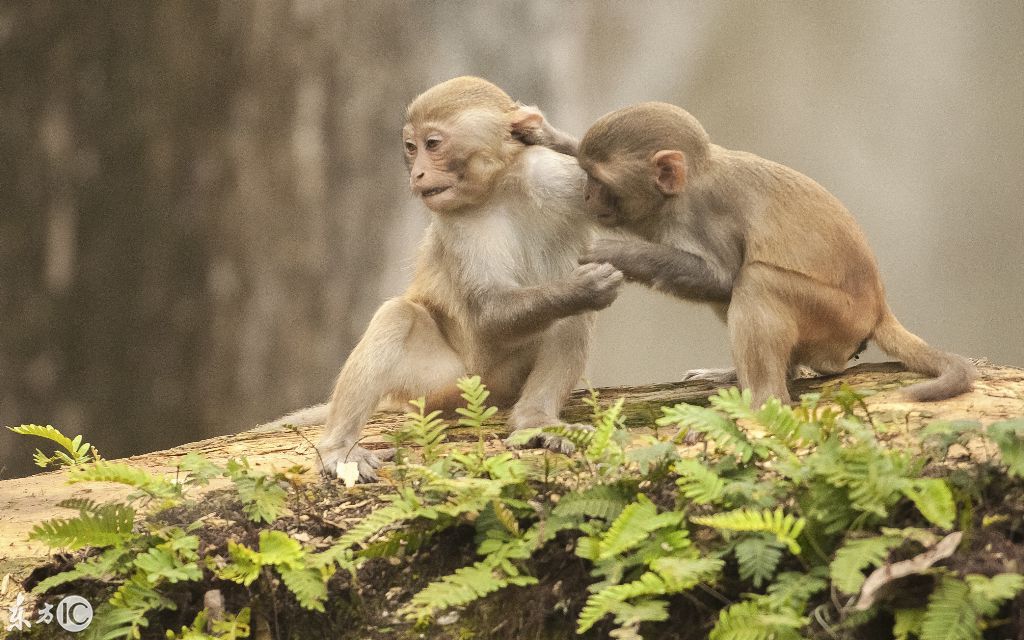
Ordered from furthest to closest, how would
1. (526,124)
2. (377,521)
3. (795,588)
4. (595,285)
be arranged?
(526,124) < (595,285) < (377,521) < (795,588)

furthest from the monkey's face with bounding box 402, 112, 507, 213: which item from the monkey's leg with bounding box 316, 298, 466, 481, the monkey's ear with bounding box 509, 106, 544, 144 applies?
the monkey's leg with bounding box 316, 298, 466, 481

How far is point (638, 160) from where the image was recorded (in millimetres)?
6910

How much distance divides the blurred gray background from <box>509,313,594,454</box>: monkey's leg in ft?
13.6

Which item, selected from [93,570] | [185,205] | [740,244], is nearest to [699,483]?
[740,244]

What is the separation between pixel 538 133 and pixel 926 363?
292 centimetres

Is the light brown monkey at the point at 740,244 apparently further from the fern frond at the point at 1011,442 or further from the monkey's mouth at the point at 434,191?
the fern frond at the point at 1011,442

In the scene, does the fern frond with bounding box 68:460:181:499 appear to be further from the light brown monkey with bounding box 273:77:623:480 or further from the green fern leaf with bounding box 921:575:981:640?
the green fern leaf with bounding box 921:575:981:640

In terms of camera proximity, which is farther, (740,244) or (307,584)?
(740,244)

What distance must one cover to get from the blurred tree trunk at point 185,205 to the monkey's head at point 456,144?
4.13 m

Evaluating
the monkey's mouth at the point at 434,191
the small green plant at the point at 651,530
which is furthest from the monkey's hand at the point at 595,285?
the small green plant at the point at 651,530

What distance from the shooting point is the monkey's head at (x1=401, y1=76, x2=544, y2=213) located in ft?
22.6

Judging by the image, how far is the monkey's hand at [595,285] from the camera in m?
6.60

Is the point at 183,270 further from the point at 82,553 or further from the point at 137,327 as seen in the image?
the point at 82,553

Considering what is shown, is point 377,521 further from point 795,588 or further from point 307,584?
point 795,588
